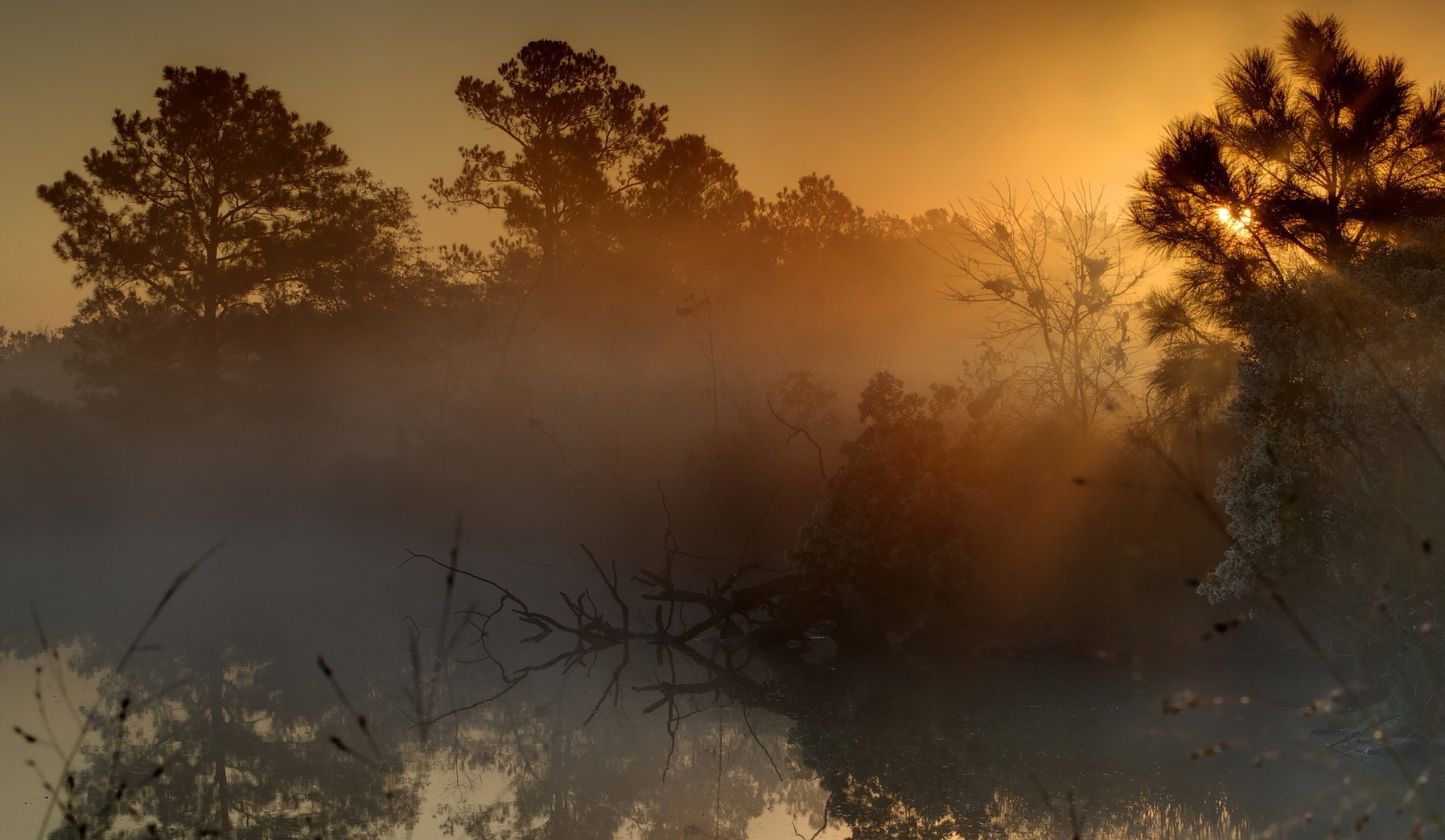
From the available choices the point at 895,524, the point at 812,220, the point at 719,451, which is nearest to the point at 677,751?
the point at 895,524

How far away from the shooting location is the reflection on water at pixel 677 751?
8.59m

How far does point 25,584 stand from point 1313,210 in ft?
74.1

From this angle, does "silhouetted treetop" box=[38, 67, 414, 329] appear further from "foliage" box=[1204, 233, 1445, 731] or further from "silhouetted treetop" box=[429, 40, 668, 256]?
"foliage" box=[1204, 233, 1445, 731]

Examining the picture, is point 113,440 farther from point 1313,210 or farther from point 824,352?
point 1313,210

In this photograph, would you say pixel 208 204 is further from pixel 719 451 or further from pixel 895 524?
pixel 895 524

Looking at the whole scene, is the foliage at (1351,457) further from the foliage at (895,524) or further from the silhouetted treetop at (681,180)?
the silhouetted treetop at (681,180)

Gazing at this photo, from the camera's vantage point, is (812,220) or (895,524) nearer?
(895,524)

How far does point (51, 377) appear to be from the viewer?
152 ft

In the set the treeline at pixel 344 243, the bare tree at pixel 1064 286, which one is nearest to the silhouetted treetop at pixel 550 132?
the treeline at pixel 344 243

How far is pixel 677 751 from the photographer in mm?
11203

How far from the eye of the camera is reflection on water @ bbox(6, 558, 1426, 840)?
338 inches

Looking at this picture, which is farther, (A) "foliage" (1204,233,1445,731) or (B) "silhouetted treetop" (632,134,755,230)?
(B) "silhouetted treetop" (632,134,755,230)

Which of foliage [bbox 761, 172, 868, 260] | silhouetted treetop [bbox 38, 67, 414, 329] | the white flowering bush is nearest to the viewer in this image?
the white flowering bush

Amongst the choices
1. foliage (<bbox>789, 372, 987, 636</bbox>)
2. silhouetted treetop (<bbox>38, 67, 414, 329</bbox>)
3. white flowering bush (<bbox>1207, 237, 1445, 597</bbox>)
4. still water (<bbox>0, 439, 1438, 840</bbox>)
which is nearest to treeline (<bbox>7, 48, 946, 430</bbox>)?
silhouetted treetop (<bbox>38, 67, 414, 329</bbox>)
